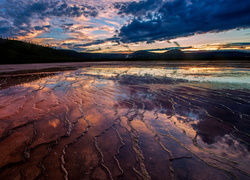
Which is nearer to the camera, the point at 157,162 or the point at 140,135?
the point at 157,162

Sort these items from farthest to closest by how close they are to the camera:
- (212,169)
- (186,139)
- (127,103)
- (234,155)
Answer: (127,103)
(186,139)
(234,155)
(212,169)

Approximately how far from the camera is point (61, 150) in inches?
114

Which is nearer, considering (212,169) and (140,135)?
(212,169)

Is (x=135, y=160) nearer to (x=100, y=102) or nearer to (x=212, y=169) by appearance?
(x=212, y=169)

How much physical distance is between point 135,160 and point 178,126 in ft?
6.10

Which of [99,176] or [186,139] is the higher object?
[99,176]

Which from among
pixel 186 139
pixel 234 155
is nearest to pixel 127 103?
pixel 186 139

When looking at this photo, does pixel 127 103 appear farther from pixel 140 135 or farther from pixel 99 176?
pixel 99 176

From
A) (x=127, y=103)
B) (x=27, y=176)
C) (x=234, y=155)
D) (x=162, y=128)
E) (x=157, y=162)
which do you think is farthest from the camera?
(x=127, y=103)

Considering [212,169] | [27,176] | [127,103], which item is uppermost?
[27,176]

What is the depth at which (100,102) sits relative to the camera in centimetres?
606

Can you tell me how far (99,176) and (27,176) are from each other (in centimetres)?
108

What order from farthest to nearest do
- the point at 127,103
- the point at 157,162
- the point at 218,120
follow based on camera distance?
the point at 127,103
the point at 218,120
the point at 157,162

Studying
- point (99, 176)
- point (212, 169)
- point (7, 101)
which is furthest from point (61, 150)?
point (7, 101)
